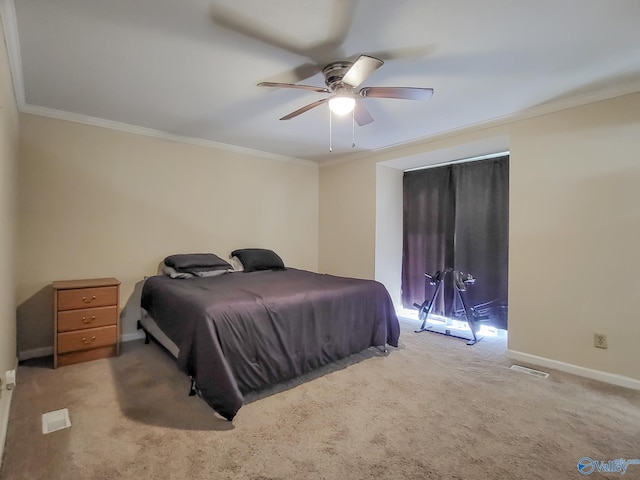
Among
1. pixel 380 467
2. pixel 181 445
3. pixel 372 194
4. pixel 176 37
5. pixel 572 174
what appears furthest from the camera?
pixel 372 194

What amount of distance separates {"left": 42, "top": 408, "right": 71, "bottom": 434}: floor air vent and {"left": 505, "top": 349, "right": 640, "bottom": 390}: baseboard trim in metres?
3.61

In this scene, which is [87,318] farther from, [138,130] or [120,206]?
[138,130]

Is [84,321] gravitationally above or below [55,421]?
above

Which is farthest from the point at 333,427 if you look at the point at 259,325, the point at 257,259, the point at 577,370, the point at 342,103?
the point at 257,259

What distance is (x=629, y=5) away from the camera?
1.62 meters

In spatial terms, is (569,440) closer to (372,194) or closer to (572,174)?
(572,174)

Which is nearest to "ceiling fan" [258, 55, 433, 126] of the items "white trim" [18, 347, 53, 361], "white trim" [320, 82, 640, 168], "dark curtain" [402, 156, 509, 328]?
"white trim" [320, 82, 640, 168]

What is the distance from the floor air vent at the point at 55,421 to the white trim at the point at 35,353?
4.17 feet

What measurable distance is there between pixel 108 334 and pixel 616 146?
15.2 ft

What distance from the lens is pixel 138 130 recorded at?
11.6 ft

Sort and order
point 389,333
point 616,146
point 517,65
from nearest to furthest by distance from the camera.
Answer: point 517,65
point 616,146
point 389,333

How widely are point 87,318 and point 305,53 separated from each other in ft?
9.40

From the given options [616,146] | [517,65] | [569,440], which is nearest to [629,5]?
[517,65]

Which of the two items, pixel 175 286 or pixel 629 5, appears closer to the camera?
pixel 629 5
